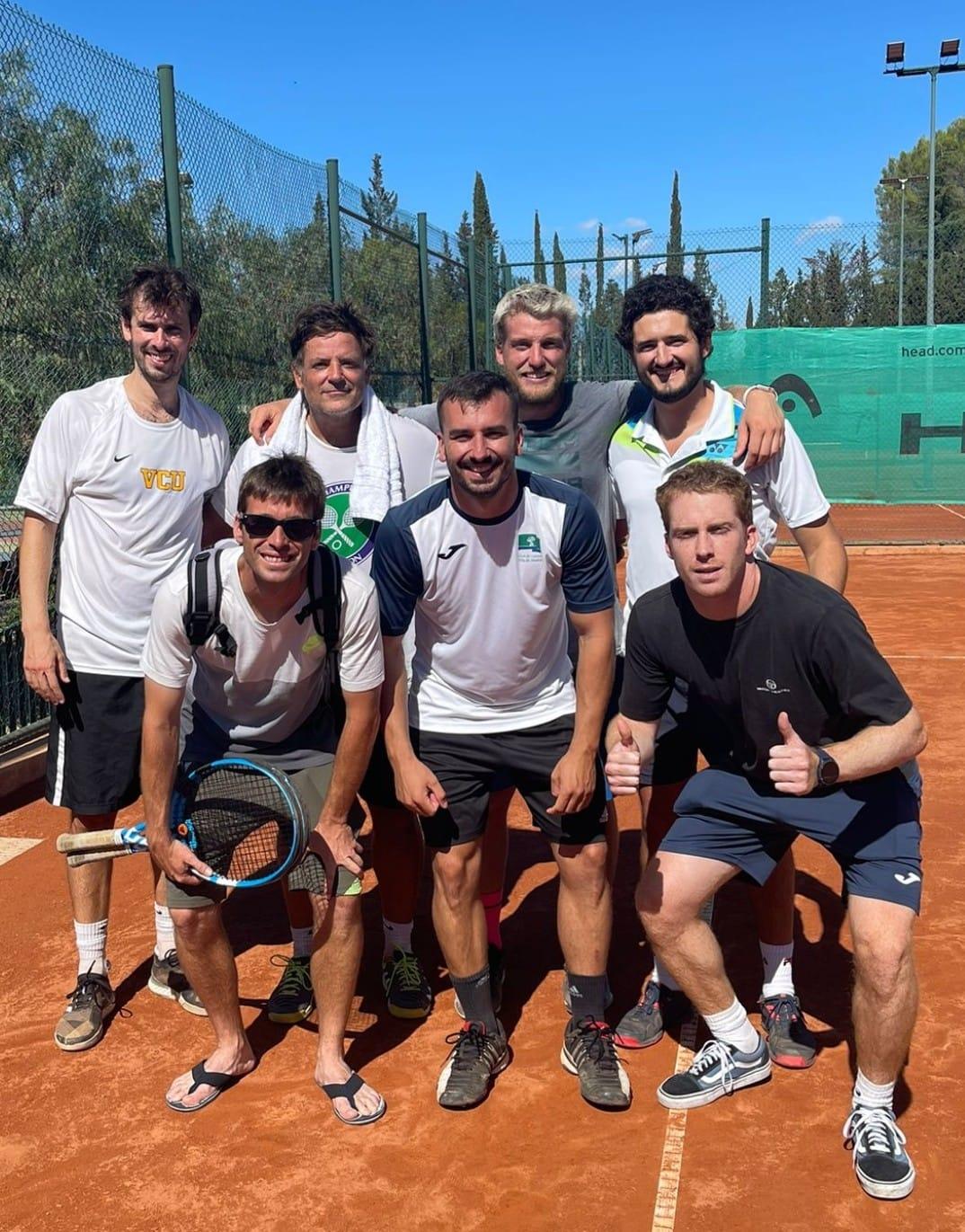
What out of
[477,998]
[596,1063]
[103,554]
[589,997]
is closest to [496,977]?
[477,998]

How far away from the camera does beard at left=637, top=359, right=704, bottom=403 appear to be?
366cm

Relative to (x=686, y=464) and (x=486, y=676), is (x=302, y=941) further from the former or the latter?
(x=686, y=464)

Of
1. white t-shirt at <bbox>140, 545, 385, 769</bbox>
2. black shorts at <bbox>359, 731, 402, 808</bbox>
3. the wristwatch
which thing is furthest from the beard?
black shorts at <bbox>359, 731, 402, 808</bbox>

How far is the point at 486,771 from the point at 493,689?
0.26 metres

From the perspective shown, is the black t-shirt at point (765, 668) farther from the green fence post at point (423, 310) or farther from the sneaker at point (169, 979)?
the green fence post at point (423, 310)

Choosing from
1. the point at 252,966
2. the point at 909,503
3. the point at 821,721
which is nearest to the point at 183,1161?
the point at 252,966

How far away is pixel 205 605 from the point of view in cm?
321

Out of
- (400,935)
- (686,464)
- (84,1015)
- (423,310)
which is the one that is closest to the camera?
(686,464)

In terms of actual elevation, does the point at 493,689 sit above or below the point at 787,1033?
above

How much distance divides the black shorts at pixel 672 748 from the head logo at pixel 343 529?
96 cm

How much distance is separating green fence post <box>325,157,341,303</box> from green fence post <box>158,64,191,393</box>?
276cm

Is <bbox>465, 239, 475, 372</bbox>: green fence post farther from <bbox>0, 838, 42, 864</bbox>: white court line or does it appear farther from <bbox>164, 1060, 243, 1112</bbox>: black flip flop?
<bbox>164, 1060, 243, 1112</bbox>: black flip flop

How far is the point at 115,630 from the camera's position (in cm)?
388

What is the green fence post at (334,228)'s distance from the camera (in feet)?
31.5
